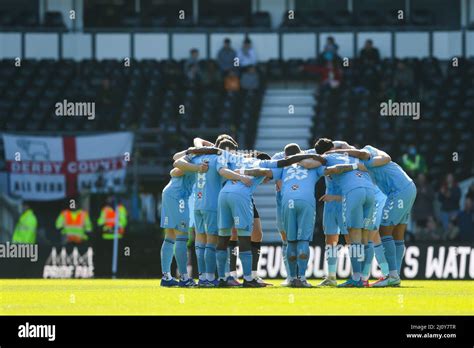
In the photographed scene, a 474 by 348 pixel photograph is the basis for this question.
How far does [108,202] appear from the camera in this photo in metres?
32.4

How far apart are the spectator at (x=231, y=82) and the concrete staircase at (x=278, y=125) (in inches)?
43.4

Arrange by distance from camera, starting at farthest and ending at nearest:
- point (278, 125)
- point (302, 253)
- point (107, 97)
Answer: point (278, 125) → point (107, 97) → point (302, 253)

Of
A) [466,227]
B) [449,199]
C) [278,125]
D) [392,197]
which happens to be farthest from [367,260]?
[278,125]

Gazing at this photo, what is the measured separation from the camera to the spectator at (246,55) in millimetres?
38531

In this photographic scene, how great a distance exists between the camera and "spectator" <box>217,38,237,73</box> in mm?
38406

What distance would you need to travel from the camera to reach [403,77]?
3750 cm

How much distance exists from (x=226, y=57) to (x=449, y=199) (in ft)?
29.3

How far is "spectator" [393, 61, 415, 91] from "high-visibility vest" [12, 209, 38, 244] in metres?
10.3

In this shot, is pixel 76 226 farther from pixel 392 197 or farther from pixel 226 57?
pixel 392 197

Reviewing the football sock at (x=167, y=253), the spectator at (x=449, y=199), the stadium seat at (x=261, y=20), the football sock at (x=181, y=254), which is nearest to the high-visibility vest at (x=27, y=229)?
the spectator at (x=449, y=199)

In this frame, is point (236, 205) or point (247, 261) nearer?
point (236, 205)

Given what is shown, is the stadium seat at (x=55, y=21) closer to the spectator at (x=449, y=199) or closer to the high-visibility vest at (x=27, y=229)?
the high-visibility vest at (x=27, y=229)

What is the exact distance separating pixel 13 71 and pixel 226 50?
565cm

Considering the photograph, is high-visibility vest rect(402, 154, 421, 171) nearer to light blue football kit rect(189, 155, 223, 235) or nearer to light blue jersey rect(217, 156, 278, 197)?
light blue jersey rect(217, 156, 278, 197)
